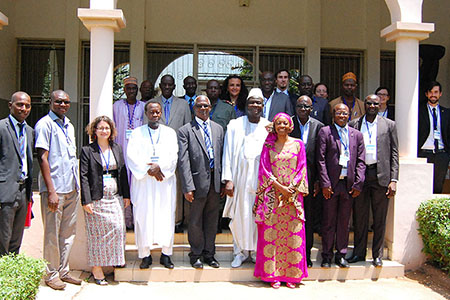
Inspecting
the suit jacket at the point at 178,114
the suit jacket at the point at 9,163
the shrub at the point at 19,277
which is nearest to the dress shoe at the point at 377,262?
the suit jacket at the point at 178,114

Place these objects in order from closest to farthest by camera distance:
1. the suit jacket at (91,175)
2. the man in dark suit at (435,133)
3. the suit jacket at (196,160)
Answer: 1. the suit jacket at (91,175)
2. the suit jacket at (196,160)
3. the man in dark suit at (435,133)

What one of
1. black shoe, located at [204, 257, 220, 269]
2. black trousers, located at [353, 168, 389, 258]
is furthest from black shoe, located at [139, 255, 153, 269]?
black trousers, located at [353, 168, 389, 258]

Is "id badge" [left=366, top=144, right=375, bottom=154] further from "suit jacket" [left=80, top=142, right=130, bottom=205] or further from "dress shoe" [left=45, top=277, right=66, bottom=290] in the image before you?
"dress shoe" [left=45, top=277, right=66, bottom=290]

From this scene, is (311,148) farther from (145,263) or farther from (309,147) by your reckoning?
(145,263)

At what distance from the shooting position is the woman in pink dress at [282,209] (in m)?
5.06

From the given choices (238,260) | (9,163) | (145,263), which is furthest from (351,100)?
(9,163)

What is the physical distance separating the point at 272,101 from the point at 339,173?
1.43 m

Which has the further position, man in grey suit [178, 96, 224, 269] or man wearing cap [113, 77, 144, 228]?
man wearing cap [113, 77, 144, 228]

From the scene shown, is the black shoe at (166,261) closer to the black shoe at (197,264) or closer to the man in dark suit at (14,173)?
the black shoe at (197,264)

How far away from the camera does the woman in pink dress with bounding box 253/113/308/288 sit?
16.6 feet

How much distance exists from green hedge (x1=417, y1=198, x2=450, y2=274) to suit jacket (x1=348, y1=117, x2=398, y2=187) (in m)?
0.71

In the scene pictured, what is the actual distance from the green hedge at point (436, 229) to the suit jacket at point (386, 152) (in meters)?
0.71

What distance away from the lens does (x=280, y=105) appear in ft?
19.7

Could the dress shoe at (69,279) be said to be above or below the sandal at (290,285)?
above
